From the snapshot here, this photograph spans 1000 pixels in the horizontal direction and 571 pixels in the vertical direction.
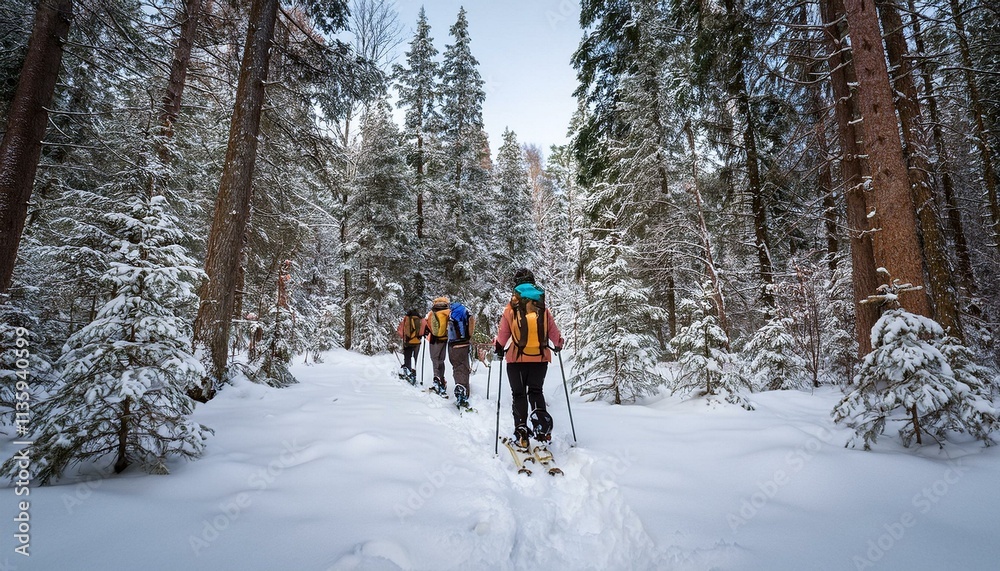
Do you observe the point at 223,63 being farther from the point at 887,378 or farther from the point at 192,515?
the point at 887,378

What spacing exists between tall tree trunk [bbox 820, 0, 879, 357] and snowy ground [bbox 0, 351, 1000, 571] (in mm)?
4190

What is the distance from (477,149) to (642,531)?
21.2 m

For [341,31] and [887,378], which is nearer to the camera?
[887,378]

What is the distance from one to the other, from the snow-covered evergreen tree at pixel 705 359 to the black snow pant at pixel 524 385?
10.6 feet

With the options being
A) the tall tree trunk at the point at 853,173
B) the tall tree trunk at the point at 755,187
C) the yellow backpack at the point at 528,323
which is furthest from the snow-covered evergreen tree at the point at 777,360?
the yellow backpack at the point at 528,323

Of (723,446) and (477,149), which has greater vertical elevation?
(477,149)

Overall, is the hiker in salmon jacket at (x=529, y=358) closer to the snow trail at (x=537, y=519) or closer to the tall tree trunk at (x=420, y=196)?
the snow trail at (x=537, y=519)

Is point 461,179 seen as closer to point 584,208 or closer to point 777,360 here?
point 584,208

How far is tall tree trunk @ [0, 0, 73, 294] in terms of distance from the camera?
16.0 feet

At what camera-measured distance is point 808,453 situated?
144 inches

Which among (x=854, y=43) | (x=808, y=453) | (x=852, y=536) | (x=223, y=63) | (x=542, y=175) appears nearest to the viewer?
(x=852, y=536)

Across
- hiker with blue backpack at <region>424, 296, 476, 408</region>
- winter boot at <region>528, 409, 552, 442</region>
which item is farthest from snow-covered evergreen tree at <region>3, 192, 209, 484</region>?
hiker with blue backpack at <region>424, 296, 476, 408</region>

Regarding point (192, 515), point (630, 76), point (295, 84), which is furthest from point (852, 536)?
point (630, 76)

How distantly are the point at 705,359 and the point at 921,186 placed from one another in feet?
15.7
